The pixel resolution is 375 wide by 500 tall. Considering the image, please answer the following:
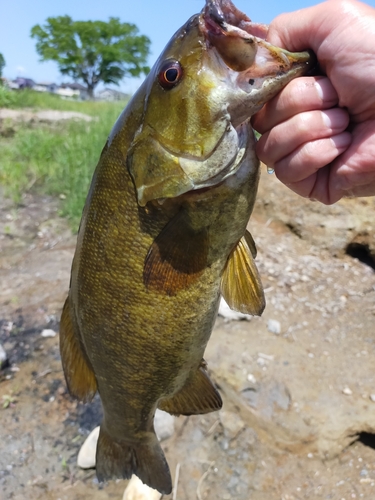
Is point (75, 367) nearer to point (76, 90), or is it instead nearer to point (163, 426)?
point (163, 426)

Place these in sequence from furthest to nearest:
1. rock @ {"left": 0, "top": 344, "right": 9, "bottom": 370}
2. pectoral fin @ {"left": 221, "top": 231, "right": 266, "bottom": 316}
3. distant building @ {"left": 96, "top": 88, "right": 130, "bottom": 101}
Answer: distant building @ {"left": 96, "top": 88, "right": 130, "bottom": 101}, rock @ {"left": 0, "top": 344, "right": 9, "bottom": 370}, pectoral fin @ {"left": 221, "top": 231, "right": 266, "bottom": 316}

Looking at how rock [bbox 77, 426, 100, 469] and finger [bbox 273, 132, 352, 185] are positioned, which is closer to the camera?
finger [bbox 273, 132, 352, 185]

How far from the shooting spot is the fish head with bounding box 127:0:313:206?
3.83ft

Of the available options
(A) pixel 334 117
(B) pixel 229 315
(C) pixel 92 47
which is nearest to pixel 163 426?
(B) pixel 229 315

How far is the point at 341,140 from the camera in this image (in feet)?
4.53

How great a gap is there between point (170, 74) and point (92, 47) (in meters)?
43.3

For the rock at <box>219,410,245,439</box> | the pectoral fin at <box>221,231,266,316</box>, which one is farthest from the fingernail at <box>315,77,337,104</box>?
the rock at <box>219,410,245,439</box>

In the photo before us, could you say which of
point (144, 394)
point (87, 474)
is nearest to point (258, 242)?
point (87, 474)

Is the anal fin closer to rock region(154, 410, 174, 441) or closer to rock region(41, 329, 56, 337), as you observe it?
rock region(154, 410, 174, 441)

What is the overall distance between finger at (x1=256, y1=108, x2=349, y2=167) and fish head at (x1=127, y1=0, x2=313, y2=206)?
0.33 ft

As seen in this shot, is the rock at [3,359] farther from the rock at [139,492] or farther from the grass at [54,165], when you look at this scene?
the grass at [54,165]

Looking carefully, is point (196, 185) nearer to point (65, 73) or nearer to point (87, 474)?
point (87, 474)

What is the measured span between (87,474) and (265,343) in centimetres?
183

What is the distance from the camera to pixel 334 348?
395 cm
